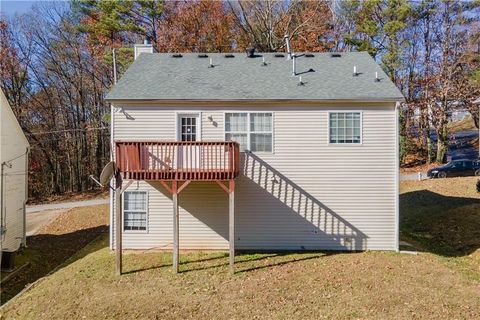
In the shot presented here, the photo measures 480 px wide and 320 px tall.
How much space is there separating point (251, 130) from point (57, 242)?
10.4 metres

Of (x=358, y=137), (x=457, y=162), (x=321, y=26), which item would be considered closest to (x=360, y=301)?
(x=358, y=137)

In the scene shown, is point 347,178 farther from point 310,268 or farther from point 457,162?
point 457,162

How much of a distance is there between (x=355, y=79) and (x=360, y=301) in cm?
813

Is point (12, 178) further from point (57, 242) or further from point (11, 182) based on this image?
point (57, 242)

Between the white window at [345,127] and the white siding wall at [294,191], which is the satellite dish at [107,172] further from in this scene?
the white window at [345,127]

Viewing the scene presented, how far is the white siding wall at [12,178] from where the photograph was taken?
1339 cm

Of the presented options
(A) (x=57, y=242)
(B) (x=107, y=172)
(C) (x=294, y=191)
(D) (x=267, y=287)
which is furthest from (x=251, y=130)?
(A) (x=57, y=242)

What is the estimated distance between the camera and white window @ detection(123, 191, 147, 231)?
12.4m

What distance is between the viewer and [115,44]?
27500 mm

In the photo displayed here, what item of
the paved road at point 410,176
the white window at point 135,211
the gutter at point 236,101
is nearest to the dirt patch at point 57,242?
the white window at point 135,211

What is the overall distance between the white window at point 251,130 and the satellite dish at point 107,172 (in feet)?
12.8

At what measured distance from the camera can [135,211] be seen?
12453 millimetres

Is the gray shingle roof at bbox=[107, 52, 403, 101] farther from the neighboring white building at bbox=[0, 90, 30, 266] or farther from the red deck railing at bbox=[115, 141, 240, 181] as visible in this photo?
the neighboring white building at bbox=[0, 90, 30, 266]

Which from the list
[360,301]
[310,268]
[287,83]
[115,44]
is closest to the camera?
[360,301]
